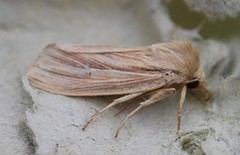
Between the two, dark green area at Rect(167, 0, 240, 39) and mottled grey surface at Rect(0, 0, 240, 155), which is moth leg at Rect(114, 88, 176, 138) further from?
dark green area at Rect(167, 0, 240, 39)

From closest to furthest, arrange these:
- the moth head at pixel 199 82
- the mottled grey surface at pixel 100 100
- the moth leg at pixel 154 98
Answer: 1. the mottled grey surface at pixel 100 100
2. the moth leg at pixel 154 98
3. the moth head at pixel 199 82

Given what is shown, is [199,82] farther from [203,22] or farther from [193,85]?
[203,22]

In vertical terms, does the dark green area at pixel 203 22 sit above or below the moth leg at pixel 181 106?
above

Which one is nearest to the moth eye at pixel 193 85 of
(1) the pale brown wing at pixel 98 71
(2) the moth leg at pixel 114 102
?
(1) the pale brown wing at pixel 98 71

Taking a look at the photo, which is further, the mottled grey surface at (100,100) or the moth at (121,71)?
the moth at (121,71)

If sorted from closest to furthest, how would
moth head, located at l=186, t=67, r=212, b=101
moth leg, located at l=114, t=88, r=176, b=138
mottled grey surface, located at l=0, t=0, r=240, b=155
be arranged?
mottled grey surface, located at l=0, t=0, r=240, b=155
moth leg, located at l=114, t=88, r=176, b=138
moth head, located at l=186, t=67, r=212, b=101

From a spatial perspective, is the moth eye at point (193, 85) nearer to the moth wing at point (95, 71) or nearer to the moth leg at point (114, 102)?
the moth wing at point (95, 71)

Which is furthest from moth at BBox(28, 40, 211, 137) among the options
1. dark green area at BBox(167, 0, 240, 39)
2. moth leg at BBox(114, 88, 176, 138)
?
dark green area at BBox(167, 0, 240, 39)

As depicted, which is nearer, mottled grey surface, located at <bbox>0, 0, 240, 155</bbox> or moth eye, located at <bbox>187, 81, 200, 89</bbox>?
mottled grey surface, located at <bbox>0, 0, 240, 155</bbox>
